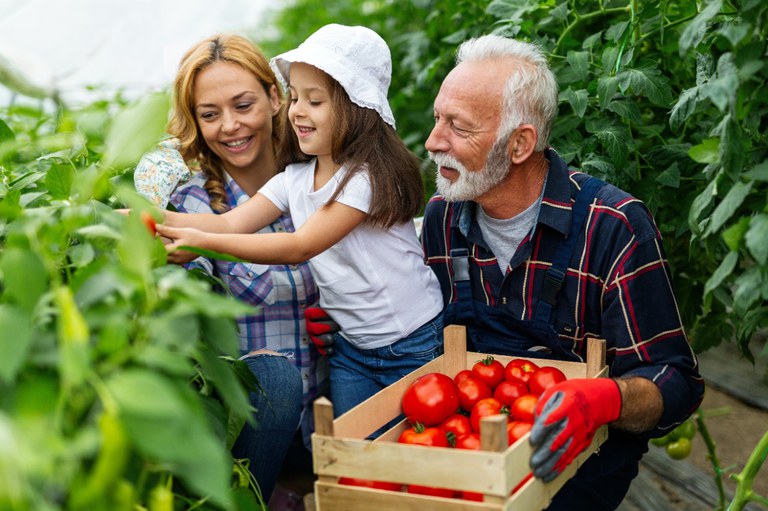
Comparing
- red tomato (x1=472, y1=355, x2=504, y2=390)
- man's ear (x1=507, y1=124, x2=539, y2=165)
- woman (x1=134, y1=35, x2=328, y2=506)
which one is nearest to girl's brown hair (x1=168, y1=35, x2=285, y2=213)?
woman (x1=134, y1=35, x2=328, y2=506)

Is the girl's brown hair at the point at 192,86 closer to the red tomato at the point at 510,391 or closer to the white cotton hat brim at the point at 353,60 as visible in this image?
the white cotton hat brim at the point at 353,60

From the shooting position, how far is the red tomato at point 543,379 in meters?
1.88

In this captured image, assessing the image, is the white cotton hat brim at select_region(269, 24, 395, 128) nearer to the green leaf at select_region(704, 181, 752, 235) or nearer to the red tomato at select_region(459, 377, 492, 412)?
the red tomato at select_region(459, 377, 492, 412)

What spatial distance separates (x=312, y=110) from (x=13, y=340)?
1.24 m

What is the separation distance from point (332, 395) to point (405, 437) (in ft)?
2.05

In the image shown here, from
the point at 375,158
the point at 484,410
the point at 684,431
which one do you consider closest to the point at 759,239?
the point at 484,410

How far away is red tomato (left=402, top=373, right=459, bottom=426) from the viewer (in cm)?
184

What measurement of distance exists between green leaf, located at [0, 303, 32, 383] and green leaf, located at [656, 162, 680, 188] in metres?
1.72

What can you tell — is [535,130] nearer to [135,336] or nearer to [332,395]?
[332,395]

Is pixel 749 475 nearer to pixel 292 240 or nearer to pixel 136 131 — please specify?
pixel 292 240

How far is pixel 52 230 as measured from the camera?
1.26 metres

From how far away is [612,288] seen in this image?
2080mm

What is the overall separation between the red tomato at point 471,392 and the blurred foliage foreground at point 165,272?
18.1 inches

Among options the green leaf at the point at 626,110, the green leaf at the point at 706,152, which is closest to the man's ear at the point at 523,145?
the green leaf at the point at 626,110
